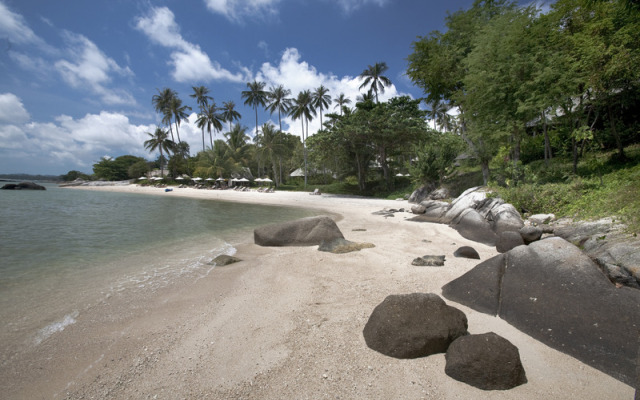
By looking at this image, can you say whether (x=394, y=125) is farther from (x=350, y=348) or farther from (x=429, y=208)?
(x=350, y=348)

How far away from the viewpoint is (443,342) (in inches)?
116

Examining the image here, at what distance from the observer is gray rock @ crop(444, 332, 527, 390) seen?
8.07 feet

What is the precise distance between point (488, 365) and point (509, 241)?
575cm

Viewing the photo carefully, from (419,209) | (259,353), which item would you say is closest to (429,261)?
(259,353)

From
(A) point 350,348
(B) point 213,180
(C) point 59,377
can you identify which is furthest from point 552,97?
(B) point 213,180

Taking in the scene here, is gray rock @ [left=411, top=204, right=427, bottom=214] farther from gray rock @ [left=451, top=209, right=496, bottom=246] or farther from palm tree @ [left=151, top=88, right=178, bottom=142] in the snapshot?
palm tree @ [left=151, top=88, right=178, bottom=142]

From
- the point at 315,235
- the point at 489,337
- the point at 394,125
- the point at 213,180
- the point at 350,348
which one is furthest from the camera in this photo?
the point at 213,180

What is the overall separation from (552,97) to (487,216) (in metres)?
7.44

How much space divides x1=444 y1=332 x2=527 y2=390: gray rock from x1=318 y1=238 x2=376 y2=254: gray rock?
4.77 metres

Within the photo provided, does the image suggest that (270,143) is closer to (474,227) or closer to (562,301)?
(474,227)

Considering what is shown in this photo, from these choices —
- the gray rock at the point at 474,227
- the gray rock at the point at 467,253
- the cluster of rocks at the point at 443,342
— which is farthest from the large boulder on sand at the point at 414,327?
the gray rock at the point at 474,227

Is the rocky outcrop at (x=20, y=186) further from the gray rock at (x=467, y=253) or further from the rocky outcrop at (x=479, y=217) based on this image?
the gray rock at (x=467, y=253)

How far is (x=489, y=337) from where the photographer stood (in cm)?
270

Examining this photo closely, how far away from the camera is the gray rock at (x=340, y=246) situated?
742 cm
